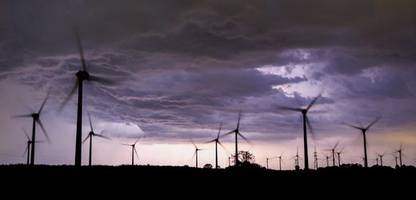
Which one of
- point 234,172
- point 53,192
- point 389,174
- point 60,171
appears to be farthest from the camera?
point 389,174

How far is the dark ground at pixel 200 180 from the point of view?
2522 inches

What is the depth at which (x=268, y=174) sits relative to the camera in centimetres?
8606

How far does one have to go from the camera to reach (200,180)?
3024 inches

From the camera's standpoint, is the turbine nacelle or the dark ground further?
the turbine nacelle

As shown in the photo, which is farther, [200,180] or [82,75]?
[82,75]

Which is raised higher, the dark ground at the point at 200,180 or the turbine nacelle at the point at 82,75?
the turbine nacelle at the point at 82,75

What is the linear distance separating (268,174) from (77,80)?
116 ft

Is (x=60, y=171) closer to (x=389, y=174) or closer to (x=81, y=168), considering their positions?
(x=81, y=168)

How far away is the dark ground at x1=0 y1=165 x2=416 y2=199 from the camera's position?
2522 inches

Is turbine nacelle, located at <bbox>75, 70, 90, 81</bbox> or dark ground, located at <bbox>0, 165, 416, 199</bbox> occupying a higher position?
turbine nacelle, located at <bbox>75, 70, 90, 81</bbox>

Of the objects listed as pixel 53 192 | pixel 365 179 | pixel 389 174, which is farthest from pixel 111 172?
pixel 389 174

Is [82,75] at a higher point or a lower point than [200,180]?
higher

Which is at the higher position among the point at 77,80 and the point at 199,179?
the point at 77,80

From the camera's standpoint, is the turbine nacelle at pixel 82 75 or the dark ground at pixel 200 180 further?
the turbine nacelle at pixel 82 75
